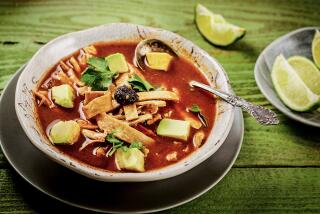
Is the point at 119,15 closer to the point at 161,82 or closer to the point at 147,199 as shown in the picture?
the point at 161,82

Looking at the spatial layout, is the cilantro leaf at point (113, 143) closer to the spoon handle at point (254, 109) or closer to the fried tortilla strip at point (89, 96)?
the fried tortilla strip at point (89, 96)

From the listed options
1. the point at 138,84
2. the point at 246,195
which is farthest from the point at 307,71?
the point at 138,84

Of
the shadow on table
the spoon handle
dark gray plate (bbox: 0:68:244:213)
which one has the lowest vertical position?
the shadow on table

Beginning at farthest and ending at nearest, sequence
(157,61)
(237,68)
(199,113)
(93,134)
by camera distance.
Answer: (237,68) < (157,61) < (199,113) < (93,134)

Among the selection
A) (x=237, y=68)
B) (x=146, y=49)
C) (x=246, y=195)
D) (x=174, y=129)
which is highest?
(x=146, y=49)

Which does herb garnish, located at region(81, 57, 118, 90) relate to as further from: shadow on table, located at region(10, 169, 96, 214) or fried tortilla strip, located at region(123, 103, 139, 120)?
shadow on table, located at region(10, 169, 96, 214)

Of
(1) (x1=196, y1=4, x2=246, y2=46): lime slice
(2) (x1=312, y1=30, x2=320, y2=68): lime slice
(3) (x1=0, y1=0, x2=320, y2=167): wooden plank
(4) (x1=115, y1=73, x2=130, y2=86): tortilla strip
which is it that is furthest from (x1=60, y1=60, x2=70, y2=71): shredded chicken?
(2) (x1=312, y1=30, x2=320, y2=68): lime slice

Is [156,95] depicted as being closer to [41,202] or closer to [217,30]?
[41,202]

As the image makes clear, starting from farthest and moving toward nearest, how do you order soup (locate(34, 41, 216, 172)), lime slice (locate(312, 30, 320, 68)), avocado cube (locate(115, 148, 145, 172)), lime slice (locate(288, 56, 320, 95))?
lime slice (locate(312, 30, 320, 68)) → lime slice (locate(288, 56, 320, 95)) → soup (locate(34, 41, 216, 172)) → avocado cube (locate(115, 148, 145, 172))
